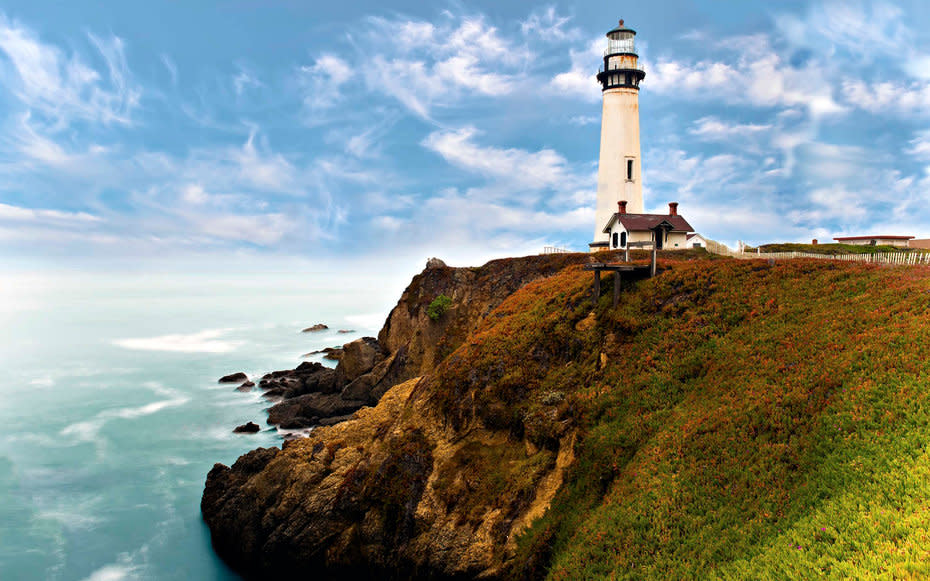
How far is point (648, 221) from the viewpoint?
44656 mm

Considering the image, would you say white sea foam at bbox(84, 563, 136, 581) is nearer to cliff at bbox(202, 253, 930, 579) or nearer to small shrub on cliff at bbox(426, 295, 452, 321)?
cliff at bbox(202, 253, 930, 579)

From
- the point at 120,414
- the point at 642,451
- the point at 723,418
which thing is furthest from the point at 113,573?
the point at 120,414

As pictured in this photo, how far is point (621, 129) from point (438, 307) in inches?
950

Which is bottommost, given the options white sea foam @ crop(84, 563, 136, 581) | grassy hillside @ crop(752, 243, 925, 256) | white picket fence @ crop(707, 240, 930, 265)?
white sea foam @ crop(84, 563, 136, 581)

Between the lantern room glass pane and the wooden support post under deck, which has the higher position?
the lantern room glass pane

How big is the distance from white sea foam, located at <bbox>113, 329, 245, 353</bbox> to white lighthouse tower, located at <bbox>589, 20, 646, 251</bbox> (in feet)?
207

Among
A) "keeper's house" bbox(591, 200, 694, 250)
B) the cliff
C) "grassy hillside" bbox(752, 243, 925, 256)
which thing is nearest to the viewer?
the cliff

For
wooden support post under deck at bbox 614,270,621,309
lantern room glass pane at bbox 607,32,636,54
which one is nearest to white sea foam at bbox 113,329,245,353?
lantern room glass pane at bbox 607,32,636,54

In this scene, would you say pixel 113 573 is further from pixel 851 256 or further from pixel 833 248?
pixel 833 248

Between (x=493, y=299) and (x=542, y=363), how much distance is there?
73.1 feet

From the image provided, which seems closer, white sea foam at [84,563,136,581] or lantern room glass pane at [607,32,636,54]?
white sea foam at [84,563,136,581]

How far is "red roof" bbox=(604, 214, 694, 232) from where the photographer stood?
43.8 metres

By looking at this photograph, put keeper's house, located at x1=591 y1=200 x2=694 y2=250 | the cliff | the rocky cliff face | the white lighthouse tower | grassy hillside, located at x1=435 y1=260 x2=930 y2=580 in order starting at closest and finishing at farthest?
grassy hillside, located at x1=435 y1=260 x2=930 y2=580
the cliff
the rocky cliff face
keeper's house, located at x1=591 y1=200 x2=694 y2=250
the white lighthouse tower

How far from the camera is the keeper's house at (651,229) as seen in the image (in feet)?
143
